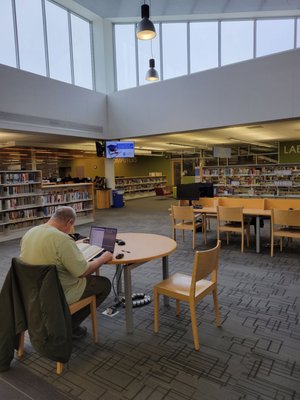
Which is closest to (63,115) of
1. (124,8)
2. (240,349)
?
(124,8)

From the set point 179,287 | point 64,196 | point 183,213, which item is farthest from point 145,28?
point 64,196

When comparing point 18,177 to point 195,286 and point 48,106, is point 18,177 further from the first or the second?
point 195,286

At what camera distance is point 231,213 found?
17.8 feet

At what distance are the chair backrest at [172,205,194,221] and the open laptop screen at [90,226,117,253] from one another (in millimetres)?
3118

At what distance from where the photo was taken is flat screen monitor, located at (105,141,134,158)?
10.8 meters

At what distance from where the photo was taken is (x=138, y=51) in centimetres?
1120

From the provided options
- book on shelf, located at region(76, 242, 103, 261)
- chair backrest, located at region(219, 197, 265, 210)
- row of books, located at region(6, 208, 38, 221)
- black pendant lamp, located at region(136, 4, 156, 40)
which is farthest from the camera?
row of books, located at region(6, 208, 38, 221)

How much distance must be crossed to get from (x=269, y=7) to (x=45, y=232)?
34.9 ft

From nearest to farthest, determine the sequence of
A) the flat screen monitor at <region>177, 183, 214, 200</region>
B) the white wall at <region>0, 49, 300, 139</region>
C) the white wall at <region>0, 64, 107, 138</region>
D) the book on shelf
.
Answer: the book on shelf, the flat screen monitor at <region>177, 183, 214, 200</region>, the white wall at <region>0, 49, 300, 139</region>, the white wall at <region>0, 64, 107, 138</region>

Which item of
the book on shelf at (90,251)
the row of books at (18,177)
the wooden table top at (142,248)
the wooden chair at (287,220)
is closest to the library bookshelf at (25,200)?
the row of books at (18,177)

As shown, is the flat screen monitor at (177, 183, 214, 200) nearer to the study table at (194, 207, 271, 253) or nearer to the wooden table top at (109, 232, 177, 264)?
the study table at (194, 207, 271, 253)

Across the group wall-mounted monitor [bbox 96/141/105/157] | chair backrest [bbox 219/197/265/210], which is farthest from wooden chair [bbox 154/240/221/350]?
wall-mounted monitor [bbox 96/141/105/157]

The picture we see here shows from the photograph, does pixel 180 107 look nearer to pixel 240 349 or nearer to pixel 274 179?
pixel 274 179

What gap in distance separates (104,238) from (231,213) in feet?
10.6
